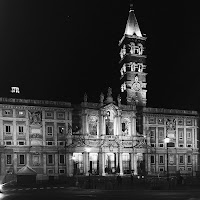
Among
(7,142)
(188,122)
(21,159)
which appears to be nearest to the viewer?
(7,142)

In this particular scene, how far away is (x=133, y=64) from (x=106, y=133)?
60.8 feet

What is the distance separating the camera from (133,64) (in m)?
92.8

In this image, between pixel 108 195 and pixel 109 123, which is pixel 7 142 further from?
pixel 108 195

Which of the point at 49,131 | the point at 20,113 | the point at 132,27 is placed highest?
the point at 132,27

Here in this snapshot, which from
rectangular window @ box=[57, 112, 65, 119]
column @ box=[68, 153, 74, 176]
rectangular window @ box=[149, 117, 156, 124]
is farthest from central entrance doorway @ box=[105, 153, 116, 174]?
rectangular window @ box=[57, 112, 65, 119]

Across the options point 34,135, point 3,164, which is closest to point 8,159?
point 3,164

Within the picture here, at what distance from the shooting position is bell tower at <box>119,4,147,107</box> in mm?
91938

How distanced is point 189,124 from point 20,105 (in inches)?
1543

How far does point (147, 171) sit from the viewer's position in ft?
279

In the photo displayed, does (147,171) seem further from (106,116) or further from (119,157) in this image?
(106,116)

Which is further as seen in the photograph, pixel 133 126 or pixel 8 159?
pixel 133 126

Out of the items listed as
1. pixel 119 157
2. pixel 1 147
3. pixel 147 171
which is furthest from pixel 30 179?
pixel 147 171

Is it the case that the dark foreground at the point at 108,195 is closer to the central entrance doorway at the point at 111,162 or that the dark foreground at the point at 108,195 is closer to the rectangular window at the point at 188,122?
the central entrance doorway at the point at 111,162

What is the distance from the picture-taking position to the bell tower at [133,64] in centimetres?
9194
